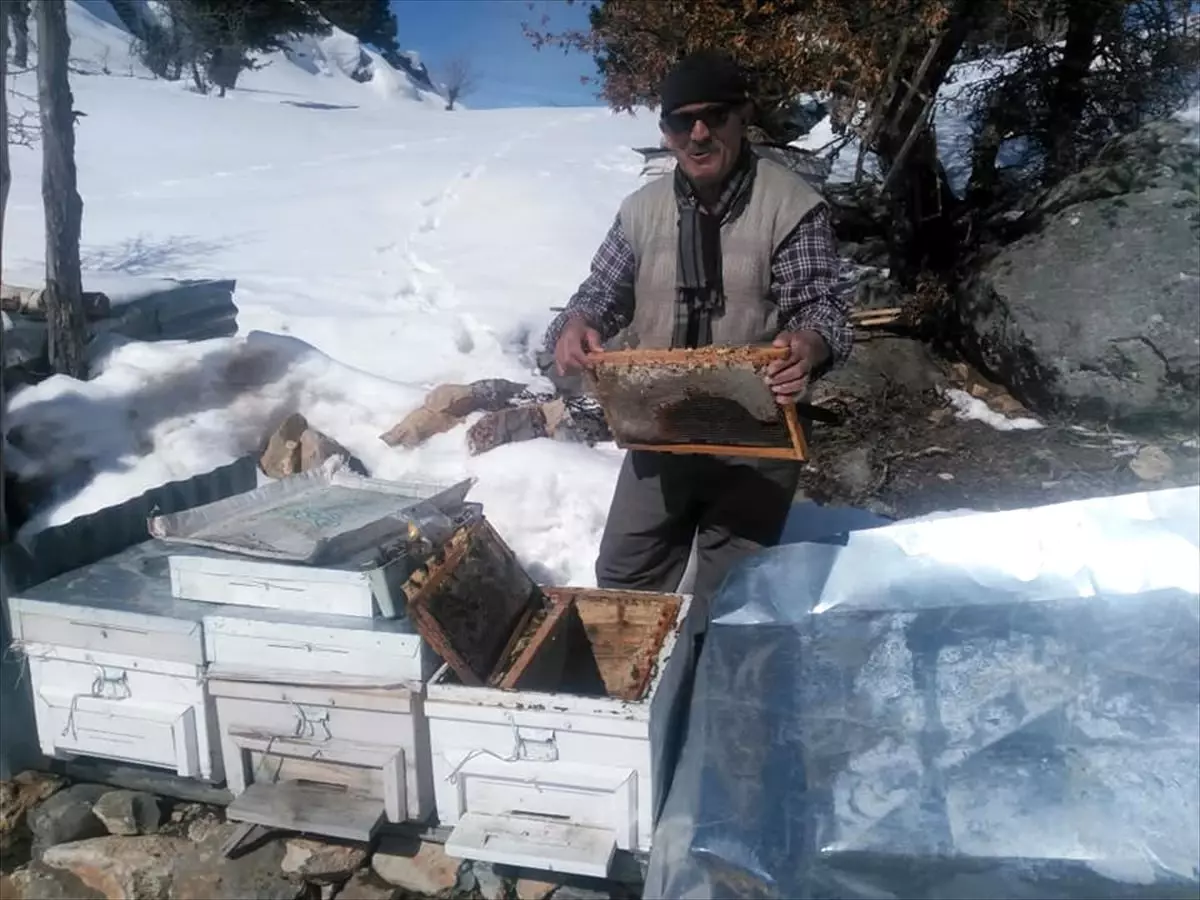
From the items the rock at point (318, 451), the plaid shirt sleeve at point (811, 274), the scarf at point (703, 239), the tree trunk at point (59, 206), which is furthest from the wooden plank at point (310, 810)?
the tree trunk at point (59, 206)

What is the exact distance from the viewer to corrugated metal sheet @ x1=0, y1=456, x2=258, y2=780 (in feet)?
7.75

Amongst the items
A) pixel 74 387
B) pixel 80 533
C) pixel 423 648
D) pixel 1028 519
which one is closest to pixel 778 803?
pixel 423 648

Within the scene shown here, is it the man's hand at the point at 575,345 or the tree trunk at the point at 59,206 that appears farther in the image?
the tree trunk at the point at 59,206

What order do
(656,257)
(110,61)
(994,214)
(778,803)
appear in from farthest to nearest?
(110,61) → (994,214) → (656,257) → (778,803)

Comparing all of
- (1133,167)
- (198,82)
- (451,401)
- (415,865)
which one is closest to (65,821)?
(415,865)

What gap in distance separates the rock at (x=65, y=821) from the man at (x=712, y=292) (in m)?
1.45

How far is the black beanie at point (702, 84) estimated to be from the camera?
88.8 inches

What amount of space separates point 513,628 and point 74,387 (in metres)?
3.25

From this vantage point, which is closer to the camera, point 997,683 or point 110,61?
point 997,683

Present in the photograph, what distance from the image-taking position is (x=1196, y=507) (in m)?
2.31

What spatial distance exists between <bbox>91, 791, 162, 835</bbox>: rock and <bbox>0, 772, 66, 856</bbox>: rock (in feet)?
0.57

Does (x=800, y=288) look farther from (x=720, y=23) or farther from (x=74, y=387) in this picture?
(x=720, y=23)

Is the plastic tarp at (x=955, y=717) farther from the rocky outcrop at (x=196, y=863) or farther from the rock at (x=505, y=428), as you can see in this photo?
the rock at (x=505, y=428)

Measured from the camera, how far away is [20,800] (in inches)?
95.2
